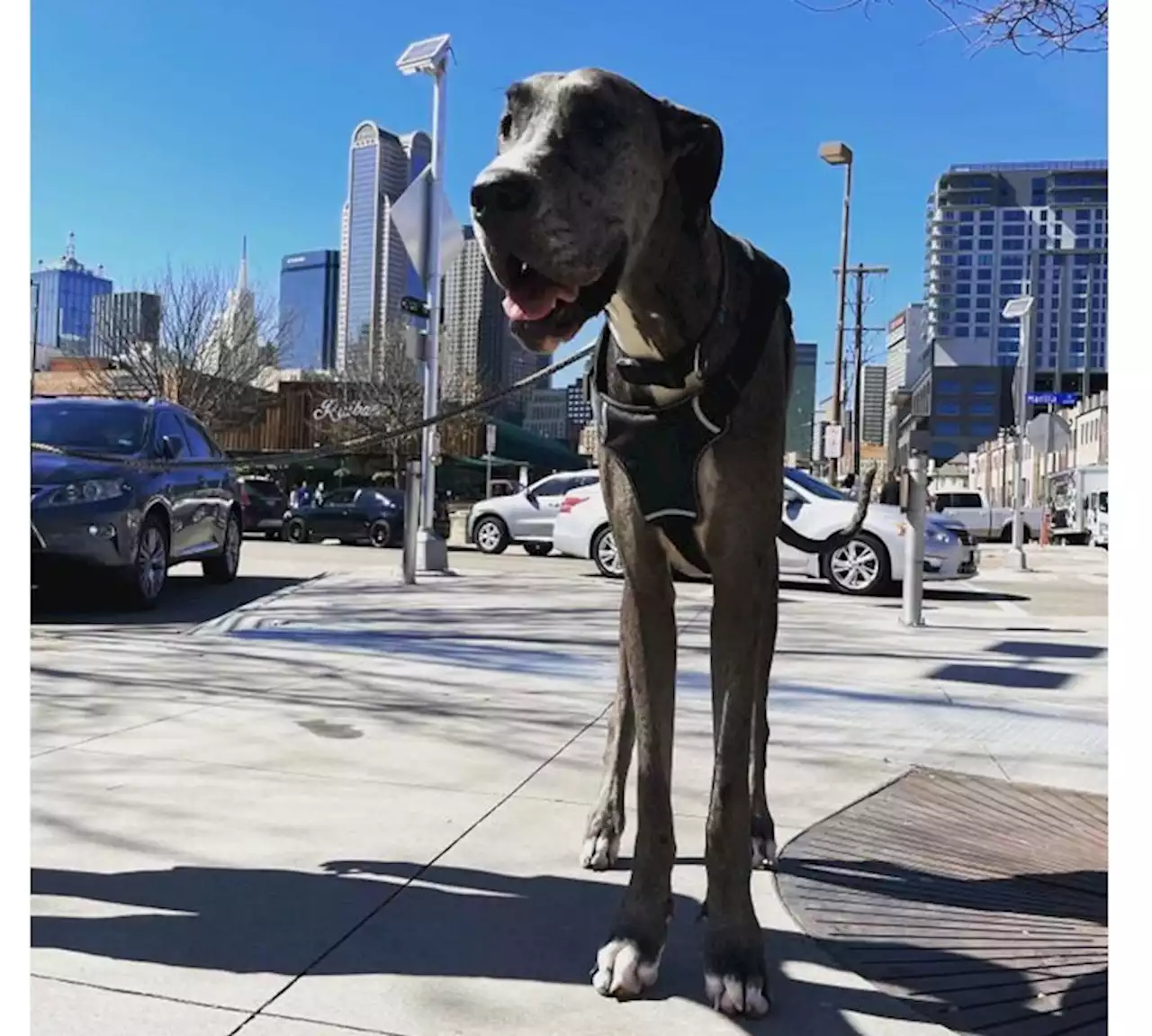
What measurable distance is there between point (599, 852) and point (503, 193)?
6.86 feet

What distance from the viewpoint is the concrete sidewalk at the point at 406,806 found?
2.54 m

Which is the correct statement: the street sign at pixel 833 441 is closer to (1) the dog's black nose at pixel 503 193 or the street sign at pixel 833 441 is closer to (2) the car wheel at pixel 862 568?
(2) the car wheel at pixel 862 568

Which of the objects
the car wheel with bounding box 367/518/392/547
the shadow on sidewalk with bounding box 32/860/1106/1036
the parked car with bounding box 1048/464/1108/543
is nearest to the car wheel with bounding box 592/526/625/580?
the car wheel with bounding box 367/518/392/547

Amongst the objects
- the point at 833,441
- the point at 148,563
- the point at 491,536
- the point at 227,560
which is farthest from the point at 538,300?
the point at 833,441

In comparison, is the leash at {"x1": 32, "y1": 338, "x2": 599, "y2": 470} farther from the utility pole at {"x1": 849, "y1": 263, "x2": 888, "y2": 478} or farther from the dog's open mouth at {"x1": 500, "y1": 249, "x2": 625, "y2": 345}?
the utility pole at {"x1": 849, "y1": 263, "x2": 888, "y2": 478}

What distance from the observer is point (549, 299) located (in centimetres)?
228

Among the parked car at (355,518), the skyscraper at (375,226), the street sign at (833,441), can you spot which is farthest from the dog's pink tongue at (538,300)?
the street sign at (833,441)

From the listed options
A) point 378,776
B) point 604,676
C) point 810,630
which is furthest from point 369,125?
point 378,776

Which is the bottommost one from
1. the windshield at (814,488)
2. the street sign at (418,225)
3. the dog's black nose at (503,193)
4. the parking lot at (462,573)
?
the parking lot at (462,573)

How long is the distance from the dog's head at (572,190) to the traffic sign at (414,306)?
11.3 m

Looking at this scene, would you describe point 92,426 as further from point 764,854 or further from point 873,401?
point 873,401

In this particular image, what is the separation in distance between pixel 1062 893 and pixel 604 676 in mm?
3863

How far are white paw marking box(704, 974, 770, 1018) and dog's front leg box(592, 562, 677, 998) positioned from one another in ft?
0.51
